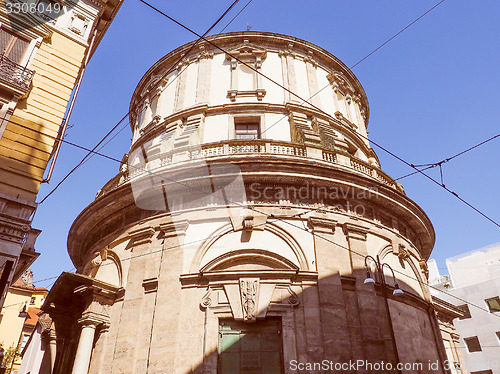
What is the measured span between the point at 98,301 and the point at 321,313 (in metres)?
7.65

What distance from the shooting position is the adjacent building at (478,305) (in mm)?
36844

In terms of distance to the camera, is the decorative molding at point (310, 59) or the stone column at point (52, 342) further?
the decorative molding at point (310, 59)

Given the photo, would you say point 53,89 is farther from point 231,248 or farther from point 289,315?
point 289,315

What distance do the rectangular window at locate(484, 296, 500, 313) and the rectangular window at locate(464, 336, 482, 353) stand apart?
338 cm

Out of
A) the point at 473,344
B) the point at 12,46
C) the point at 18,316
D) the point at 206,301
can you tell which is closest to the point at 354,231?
the point at 206,301

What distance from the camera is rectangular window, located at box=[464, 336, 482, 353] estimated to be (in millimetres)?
38031

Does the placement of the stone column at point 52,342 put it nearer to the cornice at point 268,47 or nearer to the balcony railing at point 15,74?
the balcony railing at point 15,74

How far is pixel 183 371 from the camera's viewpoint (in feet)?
37.7

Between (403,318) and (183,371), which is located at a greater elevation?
(403,318)

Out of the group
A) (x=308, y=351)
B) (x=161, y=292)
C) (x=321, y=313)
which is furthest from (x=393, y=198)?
(x=161, y=292)

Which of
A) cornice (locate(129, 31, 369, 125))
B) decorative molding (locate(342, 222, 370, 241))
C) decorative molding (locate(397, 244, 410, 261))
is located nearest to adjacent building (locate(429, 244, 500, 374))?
decorative molding (locate(397, 244, 410, 261))

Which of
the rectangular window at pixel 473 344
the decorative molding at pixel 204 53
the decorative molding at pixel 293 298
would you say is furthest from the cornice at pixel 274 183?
the rectangular window at pixel 473 344

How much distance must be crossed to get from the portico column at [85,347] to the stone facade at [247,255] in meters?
0.03

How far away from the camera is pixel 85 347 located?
41.4ft
